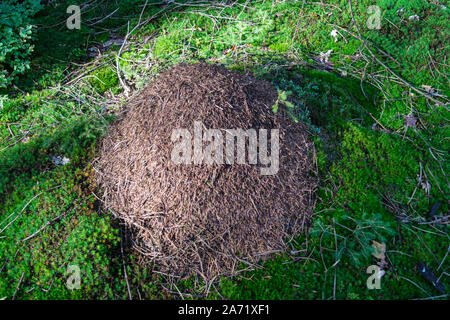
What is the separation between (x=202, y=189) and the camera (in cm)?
321

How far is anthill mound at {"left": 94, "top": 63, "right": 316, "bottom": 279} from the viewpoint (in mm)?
3172

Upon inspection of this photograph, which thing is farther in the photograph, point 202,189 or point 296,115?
point 296,115

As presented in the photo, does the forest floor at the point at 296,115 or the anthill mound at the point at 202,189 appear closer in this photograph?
the forest floor at the point at 296,115

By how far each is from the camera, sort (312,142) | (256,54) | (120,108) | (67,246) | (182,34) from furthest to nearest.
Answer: (182,34), (256,54), (120,108), (312,142), (67,246)

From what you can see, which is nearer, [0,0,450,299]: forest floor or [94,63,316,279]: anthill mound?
[0,0,450,299]: forest floor

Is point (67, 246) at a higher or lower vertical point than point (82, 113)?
lower

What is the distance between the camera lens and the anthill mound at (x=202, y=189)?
3.17 metres

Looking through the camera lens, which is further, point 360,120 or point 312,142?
point 360,120

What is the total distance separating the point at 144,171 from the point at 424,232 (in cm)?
314

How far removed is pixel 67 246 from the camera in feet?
9.93

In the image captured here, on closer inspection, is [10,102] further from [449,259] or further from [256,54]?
[449,259]

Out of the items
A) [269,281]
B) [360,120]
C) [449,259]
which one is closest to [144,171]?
[269,281]

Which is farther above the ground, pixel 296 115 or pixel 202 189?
pixel 296 115

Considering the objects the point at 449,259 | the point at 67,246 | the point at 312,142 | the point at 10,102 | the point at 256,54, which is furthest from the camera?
the point at 256,54
